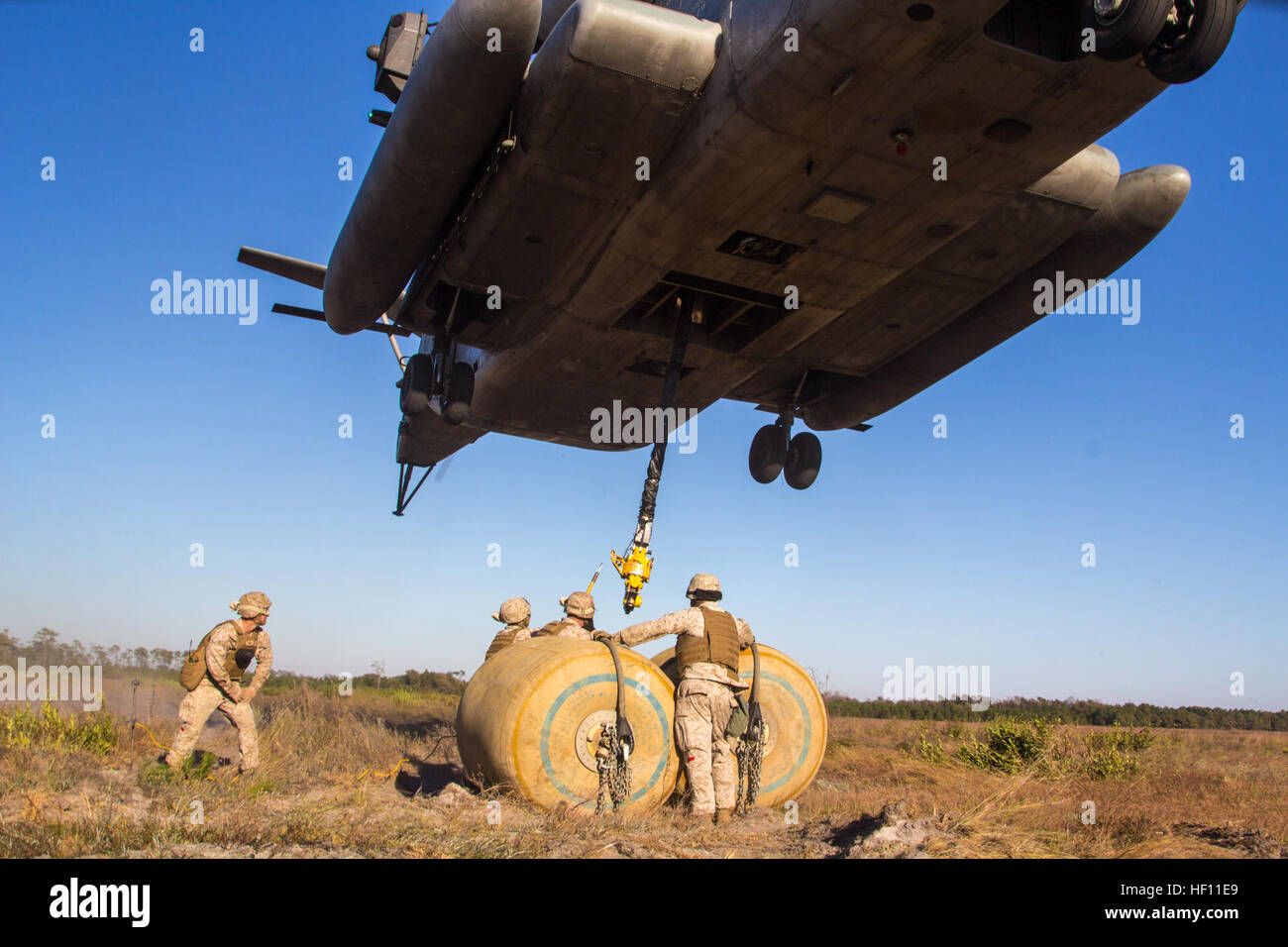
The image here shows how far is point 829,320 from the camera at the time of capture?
11.2 meters

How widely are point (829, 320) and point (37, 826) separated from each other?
9381 millimetres

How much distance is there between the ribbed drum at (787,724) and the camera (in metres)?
7.98

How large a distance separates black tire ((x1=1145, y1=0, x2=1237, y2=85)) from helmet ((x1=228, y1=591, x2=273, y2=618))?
9307mm

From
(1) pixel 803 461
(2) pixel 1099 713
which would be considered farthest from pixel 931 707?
(1) pixel 803 461

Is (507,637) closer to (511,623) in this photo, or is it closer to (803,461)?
(511,623)

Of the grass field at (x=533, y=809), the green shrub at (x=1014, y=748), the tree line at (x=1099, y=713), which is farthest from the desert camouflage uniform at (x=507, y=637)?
the tree line at (x=1099, y=713)

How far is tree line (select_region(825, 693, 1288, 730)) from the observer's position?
3050 cm

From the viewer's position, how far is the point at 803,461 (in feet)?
48.6

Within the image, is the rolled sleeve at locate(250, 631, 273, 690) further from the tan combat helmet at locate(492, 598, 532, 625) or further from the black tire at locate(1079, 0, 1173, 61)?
the black tire at locate(1079, 0, 1173, 61)

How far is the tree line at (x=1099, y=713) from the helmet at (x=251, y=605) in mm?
24253

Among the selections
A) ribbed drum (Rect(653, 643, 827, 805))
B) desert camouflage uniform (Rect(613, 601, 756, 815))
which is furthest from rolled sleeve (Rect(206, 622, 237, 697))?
ribbed drum (Rect(653, 643, 827, 805))

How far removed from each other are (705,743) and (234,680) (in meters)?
4.95

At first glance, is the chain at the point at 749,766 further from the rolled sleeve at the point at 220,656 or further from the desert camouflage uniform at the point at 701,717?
the rolled sleeve at the point at 220,656
